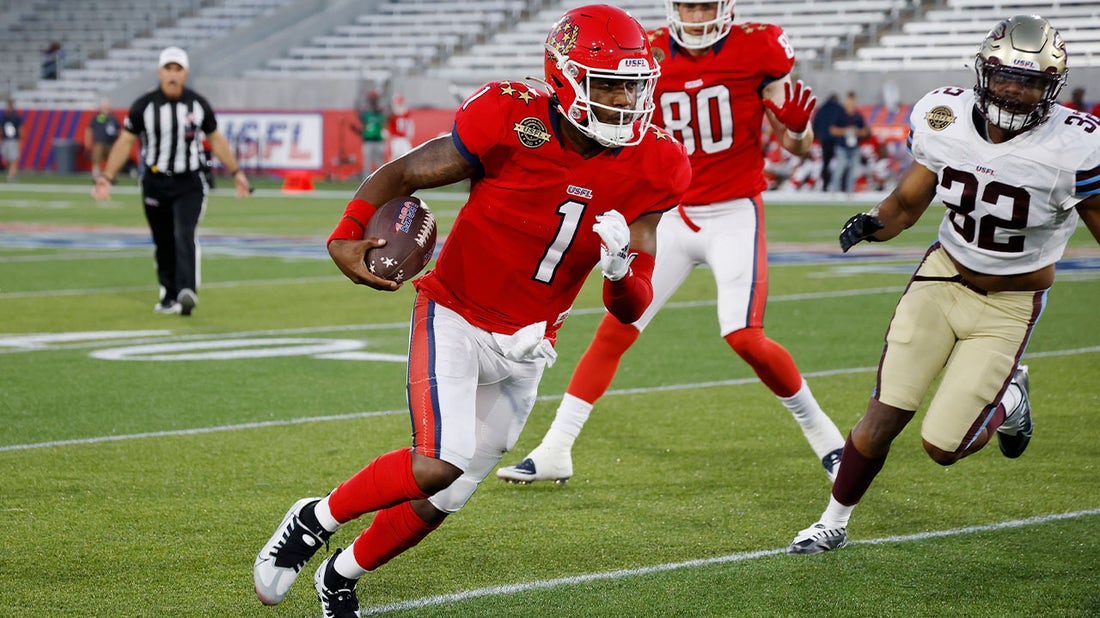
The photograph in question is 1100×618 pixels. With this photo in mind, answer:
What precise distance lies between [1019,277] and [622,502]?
1.56 m

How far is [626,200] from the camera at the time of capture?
3869 mm

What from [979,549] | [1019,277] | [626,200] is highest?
[626,200]

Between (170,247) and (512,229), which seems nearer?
(512,229)

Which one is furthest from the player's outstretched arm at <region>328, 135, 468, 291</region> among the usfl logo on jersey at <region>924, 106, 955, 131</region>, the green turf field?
the usfl logo on jersey at <region>924, 106, 955, 131</region>

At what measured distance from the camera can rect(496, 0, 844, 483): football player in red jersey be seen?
5.56m

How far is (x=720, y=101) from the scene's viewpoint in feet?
18.6

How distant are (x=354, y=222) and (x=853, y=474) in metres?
1.77

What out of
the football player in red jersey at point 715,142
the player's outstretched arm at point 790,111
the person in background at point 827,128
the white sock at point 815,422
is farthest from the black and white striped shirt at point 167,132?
the person in background at point 827,128

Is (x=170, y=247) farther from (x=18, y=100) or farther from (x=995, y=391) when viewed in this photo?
(x=18, y=100)

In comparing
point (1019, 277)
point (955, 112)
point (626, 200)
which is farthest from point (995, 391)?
point (626, 200)

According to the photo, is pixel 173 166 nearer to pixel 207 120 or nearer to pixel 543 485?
pixel 207 120

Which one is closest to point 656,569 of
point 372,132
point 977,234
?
point 977,234

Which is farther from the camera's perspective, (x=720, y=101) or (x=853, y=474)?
(x=720, y=101)

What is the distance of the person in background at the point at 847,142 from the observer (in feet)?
69.6
